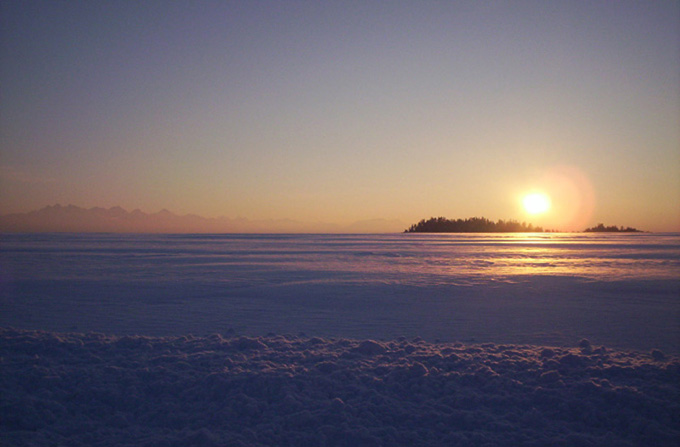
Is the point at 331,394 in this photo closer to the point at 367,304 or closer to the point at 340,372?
the point at 340,372

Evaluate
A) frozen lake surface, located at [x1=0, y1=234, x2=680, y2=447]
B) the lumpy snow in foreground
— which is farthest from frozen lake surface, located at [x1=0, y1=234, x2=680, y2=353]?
the lumpy snow in foreground

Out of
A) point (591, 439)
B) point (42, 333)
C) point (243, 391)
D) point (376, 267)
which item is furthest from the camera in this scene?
point (376, 267)

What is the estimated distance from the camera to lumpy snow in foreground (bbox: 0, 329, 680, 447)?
3.79 meters

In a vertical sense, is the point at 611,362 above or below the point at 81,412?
above

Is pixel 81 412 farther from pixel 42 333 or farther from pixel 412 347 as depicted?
pixel 412 347

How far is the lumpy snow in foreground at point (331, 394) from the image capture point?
379cm

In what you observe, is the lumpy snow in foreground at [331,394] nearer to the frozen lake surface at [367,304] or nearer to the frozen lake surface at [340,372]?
the frozen lake surface at [340,372]

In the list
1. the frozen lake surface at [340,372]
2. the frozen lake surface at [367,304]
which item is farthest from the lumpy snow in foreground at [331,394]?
the frozen lake surface at [367,304]

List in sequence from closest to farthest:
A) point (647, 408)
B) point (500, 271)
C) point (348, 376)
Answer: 1. point (647, 408)
2. point (348, 376)
3. point (500, 271)

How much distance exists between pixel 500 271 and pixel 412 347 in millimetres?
10603

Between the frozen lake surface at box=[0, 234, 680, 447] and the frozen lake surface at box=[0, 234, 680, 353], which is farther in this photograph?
the frozen lake surface at box=[0, 234, 680, 353]

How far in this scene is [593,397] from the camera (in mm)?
4363

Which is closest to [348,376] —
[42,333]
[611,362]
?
[611,362]

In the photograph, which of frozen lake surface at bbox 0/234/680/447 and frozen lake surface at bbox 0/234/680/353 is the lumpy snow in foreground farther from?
frozen lake surface at bbox 0/234/680/353
